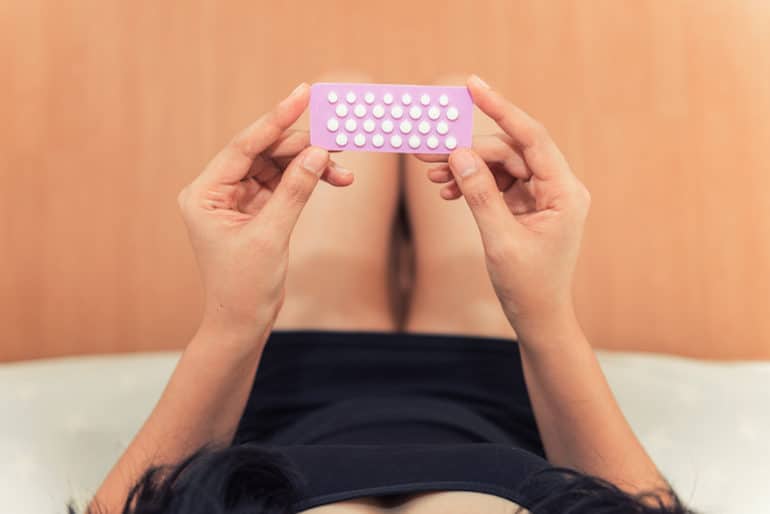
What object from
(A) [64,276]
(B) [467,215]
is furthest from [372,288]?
(A) [64,276]

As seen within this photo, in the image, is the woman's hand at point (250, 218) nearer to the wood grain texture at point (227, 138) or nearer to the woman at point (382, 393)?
the woman at point (382, 393)

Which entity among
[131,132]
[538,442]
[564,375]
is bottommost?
[538,442]

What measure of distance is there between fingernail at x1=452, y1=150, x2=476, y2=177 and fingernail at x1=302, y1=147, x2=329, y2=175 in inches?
4.0

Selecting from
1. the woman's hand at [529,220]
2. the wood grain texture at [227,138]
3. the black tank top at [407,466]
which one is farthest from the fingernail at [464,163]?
the wood grain texture at [227,138]

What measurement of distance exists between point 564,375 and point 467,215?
0.38 m

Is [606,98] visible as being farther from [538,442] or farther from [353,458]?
[353,458]

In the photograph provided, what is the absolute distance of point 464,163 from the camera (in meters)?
0.54

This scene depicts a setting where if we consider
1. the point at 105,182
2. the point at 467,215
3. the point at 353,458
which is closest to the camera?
the point at 353,458

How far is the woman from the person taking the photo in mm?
495

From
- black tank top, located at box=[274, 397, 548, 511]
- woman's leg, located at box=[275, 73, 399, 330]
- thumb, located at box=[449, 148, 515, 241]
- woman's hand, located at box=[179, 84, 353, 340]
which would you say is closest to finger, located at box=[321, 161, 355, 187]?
woman's hand, located at box=[179, 84, 353, 340]

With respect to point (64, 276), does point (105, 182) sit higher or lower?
higher

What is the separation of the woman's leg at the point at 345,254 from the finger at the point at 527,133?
1.30ft

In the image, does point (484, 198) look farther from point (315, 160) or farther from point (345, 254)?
point (345, 254)

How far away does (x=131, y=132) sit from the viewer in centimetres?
107
